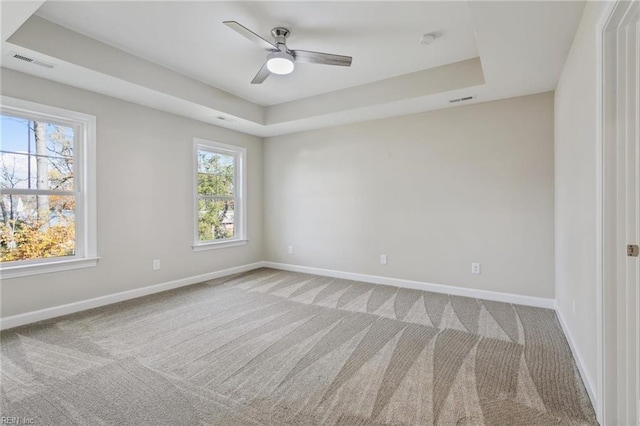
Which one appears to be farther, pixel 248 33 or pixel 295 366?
pixel 248 33

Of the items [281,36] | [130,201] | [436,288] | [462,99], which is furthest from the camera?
[436,288]

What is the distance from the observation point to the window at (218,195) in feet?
15.6

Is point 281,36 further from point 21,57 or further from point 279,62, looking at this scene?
point 21,57

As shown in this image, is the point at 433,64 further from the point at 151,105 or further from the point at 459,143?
the point at 151,105

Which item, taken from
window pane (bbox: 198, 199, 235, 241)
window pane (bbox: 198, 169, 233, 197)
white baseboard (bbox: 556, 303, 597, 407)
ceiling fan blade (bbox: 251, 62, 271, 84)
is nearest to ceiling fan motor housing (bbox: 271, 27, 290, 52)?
ceiling fan blade (bbox: 251, 62, 271, 84)

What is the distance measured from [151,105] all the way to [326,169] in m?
2.67

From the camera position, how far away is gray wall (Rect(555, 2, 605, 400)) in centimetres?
181

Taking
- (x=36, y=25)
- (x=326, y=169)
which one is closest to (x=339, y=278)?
(x=326, y=169)

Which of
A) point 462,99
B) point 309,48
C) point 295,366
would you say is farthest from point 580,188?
point 309,48

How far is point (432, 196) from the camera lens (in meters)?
4.15

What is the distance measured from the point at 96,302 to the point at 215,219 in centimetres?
199

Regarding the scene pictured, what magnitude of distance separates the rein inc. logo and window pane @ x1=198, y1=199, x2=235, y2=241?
312 cm
